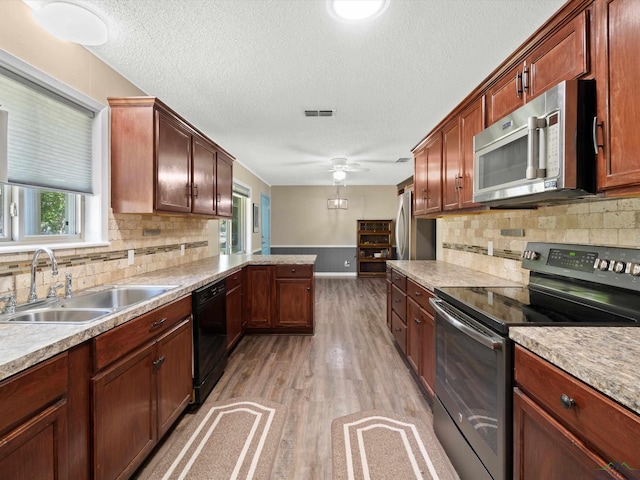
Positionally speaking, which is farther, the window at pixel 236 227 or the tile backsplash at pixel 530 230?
the window at pixel 236 227

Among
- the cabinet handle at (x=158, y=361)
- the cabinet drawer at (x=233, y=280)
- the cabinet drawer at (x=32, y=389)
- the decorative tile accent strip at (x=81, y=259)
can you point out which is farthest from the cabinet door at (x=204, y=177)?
the cabinet drawer at (x=32, y=389)

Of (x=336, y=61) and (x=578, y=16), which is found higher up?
(x=336, y=61)

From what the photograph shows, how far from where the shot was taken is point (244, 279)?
3.61 meters

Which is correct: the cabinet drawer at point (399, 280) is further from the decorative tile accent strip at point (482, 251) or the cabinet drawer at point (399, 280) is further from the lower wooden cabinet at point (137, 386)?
the lower wooden cabinet at point (137, 386)

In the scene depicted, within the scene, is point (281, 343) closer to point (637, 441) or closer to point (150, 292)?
point (150, 292)

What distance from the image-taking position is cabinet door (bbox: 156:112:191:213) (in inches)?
89.7

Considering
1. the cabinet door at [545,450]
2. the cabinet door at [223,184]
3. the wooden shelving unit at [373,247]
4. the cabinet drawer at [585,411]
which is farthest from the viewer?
the wooden shelving unit at [373,247]

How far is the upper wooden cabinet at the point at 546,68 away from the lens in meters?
1.32

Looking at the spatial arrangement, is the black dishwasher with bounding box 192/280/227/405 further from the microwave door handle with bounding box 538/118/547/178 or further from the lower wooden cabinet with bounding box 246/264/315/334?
the microwave door handle with bounding box 538/118/547/178

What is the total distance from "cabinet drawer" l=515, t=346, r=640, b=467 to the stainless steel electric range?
14 centimetres

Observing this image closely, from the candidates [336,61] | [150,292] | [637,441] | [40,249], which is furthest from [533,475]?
[336,61]

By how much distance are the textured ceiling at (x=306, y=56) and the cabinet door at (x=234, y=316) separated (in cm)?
182

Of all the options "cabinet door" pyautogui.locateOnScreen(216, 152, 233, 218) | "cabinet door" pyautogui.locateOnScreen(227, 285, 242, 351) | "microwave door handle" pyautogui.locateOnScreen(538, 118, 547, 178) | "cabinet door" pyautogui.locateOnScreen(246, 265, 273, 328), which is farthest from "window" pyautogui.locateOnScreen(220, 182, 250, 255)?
"microwave door handle" pyautogui.locateOnScreen(538, 118, 547, 178)

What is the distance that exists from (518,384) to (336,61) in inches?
85.6
